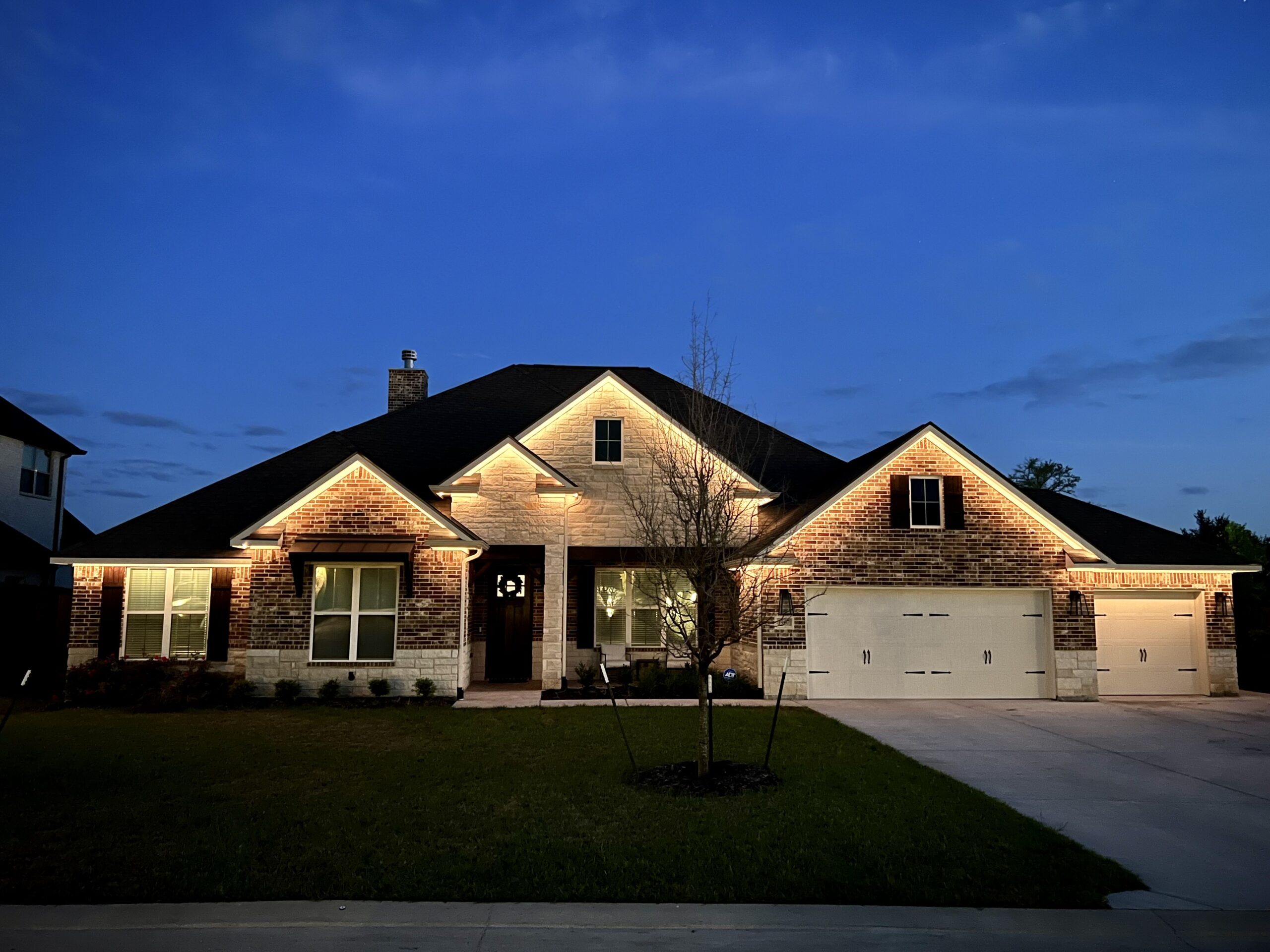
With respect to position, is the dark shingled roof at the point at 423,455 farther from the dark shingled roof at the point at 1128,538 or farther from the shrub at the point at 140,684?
the dark shingled roof at the point at 1128,538

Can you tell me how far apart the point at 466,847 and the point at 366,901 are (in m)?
1.20

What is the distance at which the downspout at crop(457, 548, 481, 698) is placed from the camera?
15867mm

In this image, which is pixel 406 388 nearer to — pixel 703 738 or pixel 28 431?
pixel 28 431

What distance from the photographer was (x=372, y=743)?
1175 cm

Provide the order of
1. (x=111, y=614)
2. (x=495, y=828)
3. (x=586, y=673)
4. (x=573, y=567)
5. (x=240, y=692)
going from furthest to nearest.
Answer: (x=573, y=567), (x=586, y=673), (x=111, y=614), (x=240, y=692), (x=495, y=828)

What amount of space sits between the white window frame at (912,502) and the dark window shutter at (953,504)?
0.16 ft

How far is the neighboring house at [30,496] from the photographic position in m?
23.5

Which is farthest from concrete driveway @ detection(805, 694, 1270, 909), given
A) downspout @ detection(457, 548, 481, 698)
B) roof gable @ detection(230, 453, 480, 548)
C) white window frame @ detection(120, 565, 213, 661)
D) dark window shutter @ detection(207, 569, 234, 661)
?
white window frame @ detection(120, 565, 213, 661)

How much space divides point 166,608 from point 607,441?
8886 millimetres

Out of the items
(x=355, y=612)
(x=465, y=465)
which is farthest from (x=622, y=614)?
(x=355, y=612)

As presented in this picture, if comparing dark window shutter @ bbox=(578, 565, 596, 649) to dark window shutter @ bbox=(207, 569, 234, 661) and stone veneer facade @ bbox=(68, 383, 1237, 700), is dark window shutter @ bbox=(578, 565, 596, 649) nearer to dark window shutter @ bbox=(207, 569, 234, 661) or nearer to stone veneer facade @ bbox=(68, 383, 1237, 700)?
stone veneer facade @ bbox=(68, 383, 1237, 700)

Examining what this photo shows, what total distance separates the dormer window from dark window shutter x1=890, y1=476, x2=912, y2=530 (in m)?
5.44

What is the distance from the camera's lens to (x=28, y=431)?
25.3 meters

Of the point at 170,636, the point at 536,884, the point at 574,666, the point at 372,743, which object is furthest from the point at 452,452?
the point at 536,884
